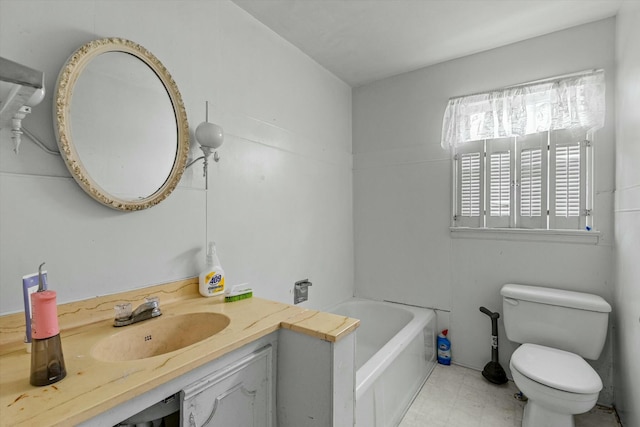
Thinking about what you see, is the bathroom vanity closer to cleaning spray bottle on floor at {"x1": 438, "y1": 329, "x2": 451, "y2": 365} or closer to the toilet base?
the toilet base

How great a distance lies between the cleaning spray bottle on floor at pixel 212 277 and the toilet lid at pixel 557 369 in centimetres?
167

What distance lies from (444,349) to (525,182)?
4.62 feet

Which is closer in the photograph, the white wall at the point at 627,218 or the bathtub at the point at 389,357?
the white wall at the point at 627,218

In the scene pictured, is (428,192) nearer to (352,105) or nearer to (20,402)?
(352,105)

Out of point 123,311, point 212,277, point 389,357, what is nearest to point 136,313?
point 123,311

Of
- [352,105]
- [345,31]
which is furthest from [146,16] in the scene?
[352,105]

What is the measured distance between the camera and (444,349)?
2.37m

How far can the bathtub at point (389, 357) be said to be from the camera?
1.51 m

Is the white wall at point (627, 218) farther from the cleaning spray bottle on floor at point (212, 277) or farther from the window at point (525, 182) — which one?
the cleaning spray bottle on floor at point (212, 277)

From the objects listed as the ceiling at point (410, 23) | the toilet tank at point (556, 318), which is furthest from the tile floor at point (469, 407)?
the ceiling at point (410, 23)

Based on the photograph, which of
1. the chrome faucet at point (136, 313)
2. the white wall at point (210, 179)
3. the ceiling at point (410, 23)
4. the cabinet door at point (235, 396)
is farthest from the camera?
the ceiling at point (410, 23)

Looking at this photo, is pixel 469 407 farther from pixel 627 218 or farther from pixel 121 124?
pixel 121 124

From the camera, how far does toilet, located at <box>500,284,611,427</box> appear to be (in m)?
1.46

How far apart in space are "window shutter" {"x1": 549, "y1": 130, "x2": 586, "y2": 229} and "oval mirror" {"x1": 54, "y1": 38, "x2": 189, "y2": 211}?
2294 mm
